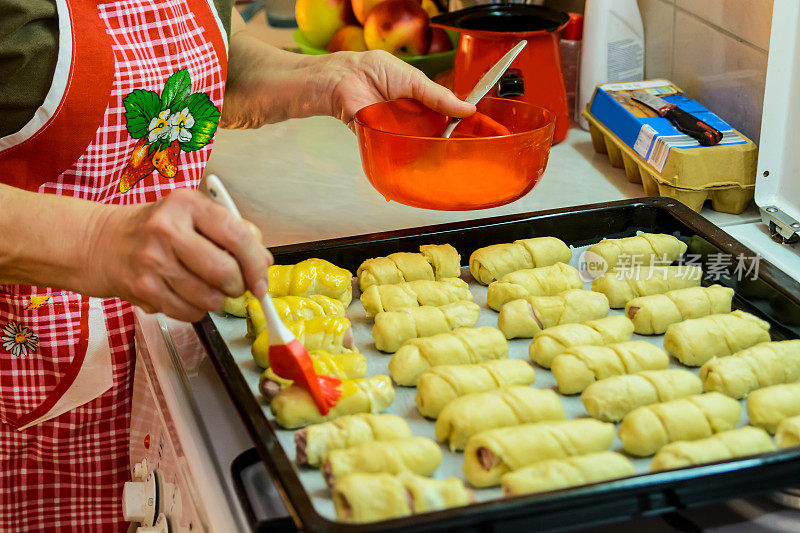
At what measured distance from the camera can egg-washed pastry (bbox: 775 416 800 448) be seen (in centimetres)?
90

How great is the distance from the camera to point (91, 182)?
4.23ft

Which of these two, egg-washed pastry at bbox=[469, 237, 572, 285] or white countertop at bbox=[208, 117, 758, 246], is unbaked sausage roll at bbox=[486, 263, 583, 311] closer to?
egg-washed pastry at bbox=[469, 237, 572, 285]

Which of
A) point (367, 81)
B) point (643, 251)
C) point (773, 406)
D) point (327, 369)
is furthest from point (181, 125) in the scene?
point (773, 406)

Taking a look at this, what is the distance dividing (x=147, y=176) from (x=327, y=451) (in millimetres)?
659

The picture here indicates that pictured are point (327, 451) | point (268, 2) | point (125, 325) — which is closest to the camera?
point (327, 451)

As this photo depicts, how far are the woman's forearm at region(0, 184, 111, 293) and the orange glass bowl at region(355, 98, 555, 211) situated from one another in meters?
0.47

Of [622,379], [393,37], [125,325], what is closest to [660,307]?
[622,379]

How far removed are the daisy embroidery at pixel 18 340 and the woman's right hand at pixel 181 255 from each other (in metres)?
0.45

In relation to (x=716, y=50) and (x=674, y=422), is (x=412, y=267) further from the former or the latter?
(x=716, y=50)

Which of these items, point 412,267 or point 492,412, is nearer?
point 492,412

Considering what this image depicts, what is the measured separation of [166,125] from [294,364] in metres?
0.56

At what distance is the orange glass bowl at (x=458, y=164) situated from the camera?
124 cm

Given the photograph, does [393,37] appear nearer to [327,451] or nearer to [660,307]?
[660,307]

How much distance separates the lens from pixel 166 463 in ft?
3.66
